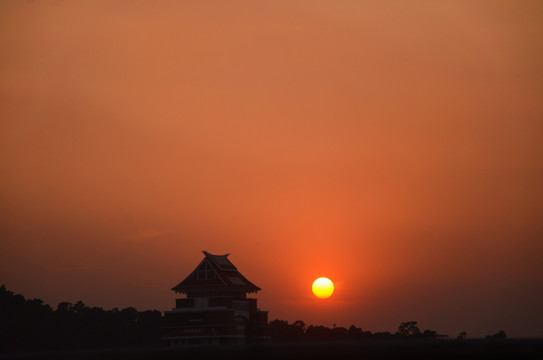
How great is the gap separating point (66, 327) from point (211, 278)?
38.0 metres


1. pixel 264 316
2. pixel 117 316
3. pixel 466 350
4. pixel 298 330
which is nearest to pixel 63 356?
pixel 466 350

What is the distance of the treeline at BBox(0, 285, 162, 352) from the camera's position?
113 metres

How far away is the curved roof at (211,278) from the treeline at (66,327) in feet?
95.9

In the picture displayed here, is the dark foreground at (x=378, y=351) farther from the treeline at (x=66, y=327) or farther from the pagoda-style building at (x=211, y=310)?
the treeline at (x=66, y=327)

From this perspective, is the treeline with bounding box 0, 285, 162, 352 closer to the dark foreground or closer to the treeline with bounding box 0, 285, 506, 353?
the treeline with bounding box 0, 285, 506, 353

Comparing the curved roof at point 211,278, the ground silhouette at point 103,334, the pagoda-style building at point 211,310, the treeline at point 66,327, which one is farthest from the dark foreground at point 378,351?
the treeline at point 66,327

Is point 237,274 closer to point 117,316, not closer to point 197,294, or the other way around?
point 197,294

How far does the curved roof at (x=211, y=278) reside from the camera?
92.3 metres

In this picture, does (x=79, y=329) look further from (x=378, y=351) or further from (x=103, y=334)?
(x=378, y=351)

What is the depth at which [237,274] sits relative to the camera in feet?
321

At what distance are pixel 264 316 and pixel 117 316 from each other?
38.8 metres

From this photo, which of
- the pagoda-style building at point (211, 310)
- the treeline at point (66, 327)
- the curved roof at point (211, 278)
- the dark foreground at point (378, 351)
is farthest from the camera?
the treeline at point (66, 327)

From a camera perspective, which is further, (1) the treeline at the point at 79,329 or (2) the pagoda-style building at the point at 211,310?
(1) the treeline at the point at 79,329

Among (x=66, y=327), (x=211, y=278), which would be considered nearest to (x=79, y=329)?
(x=66, y=327)
